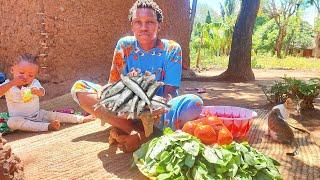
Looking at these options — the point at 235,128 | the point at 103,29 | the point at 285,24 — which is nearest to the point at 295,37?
the point at 285,24

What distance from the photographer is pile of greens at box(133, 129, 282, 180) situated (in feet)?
8.36

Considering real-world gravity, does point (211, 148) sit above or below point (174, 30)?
below

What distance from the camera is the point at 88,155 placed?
10.7 ft

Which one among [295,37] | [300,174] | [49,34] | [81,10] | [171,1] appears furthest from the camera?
[295,37]

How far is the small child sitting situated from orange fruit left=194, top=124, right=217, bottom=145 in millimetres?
1778

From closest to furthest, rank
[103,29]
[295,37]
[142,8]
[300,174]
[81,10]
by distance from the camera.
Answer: [300,174]
[142,8]
[81,10]
[103,29]
[295,37]

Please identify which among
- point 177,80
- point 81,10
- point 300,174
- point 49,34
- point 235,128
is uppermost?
point 81,10

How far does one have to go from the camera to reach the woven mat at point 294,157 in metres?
3.03

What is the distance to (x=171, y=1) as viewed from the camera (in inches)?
351

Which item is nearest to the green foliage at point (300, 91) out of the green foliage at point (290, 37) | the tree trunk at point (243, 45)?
the tree trunk at point (243, 45)

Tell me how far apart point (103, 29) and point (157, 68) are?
4051 mm

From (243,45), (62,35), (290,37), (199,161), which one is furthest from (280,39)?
(199,161)

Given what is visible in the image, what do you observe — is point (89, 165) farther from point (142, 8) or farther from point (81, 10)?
point (81, 10)

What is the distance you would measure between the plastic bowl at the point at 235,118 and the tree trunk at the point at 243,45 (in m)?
5.85
